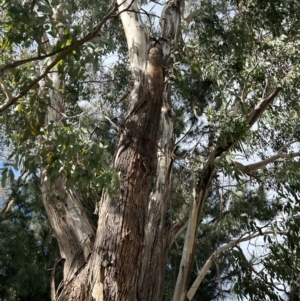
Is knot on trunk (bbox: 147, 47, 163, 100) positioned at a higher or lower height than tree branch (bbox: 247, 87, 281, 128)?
lower

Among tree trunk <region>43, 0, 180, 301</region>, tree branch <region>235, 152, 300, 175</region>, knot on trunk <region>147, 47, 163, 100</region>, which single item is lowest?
tree trunk <region>43, 0, 180, 301</region>

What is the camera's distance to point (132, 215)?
12.3ft

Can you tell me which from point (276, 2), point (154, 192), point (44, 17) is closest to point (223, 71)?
point (276, 2)

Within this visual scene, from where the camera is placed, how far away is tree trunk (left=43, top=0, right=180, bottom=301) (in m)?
3.60

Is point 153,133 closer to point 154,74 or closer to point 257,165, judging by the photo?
point 154,74

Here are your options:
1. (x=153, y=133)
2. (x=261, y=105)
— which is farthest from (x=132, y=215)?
(x=261, y=105)

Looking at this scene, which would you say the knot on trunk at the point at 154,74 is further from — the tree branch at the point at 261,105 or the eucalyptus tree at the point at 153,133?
the tree branch at the point at 261,105

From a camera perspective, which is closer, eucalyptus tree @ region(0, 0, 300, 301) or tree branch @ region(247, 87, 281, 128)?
eucalyptus tree @ region(0, 0, 300, 301)

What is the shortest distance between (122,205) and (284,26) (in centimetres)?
404

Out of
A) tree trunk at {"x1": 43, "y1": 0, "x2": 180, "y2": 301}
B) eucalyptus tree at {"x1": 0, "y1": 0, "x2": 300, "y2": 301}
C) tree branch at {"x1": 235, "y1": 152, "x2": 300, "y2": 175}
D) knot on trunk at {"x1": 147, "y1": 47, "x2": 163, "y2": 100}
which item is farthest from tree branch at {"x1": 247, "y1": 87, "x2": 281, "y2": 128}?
knot on trunk at {"x1": 147, "y1": 47, "x2": 163, "y2": 100}

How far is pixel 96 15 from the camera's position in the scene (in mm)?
8133

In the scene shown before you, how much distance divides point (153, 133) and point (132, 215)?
2.20ft

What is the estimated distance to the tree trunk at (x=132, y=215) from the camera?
11.8ft

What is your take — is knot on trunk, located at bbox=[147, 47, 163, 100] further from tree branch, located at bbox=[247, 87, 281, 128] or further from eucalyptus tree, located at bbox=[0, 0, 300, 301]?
tree branch, located at bbox=[247, 87, 281, 128]
